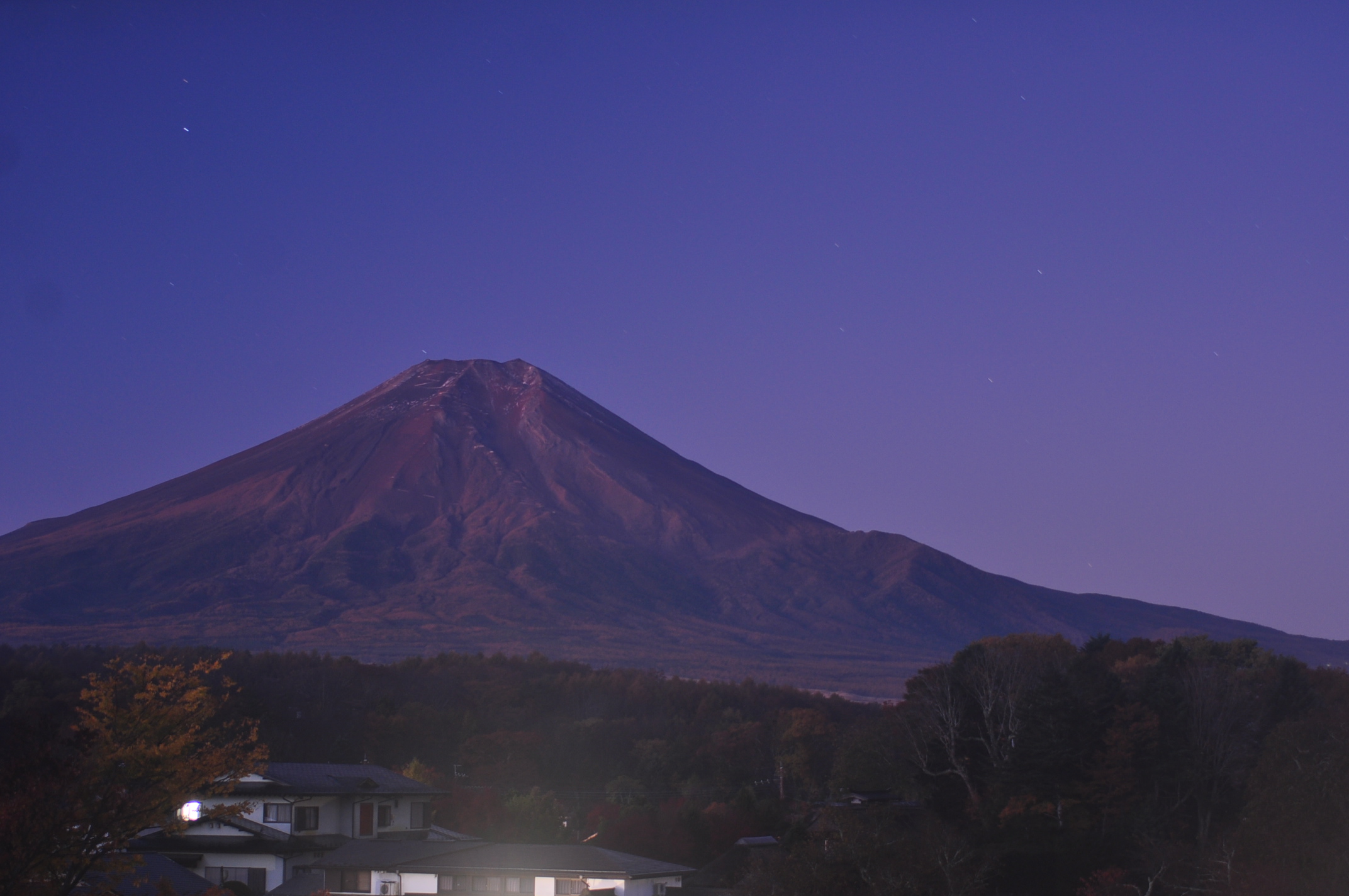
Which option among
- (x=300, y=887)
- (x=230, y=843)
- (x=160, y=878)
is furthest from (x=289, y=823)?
(x=160, y=878)

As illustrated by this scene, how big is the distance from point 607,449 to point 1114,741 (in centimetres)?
15113

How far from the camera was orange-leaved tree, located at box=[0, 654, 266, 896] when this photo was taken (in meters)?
13.4

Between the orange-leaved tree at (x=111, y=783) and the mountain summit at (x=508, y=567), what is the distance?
93.7 meters

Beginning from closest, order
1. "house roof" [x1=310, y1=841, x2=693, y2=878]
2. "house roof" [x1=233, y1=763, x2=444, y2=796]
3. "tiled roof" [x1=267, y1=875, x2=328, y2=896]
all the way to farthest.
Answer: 1. "house roof" [x1=310, y1=841, x2=693, y2=878]
2. "tiled roof" [x1=267, y1=875, x2=328, y2=896]
3. "house roof" [x1=233, y1=763, x2=444, y2=796]

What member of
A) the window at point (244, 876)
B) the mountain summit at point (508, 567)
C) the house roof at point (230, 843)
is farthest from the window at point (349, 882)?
the mountain summit at point (508, 567)

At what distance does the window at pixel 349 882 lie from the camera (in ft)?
102

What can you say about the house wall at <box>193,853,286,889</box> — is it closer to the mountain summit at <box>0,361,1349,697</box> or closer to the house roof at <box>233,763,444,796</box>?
the house roof at <box>233,763,444,796</box>

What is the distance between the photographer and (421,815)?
124 feet

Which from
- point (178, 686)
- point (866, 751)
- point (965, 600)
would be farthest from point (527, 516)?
point (178, 686)

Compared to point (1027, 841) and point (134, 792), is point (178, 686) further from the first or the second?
point (1027, 841)

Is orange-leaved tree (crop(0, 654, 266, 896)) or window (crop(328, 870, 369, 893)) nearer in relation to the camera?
orange-leaved tree (crop(0, 654, 266, 896))

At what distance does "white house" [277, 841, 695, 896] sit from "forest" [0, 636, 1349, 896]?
10.4ft

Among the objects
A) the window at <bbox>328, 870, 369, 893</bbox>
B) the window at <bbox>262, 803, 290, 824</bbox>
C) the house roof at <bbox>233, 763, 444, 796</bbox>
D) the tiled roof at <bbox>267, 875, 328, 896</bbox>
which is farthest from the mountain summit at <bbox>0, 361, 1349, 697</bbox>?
the window at <bbox>328, 870, 369, 893</bbox>

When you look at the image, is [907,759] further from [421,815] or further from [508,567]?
[508,567]
